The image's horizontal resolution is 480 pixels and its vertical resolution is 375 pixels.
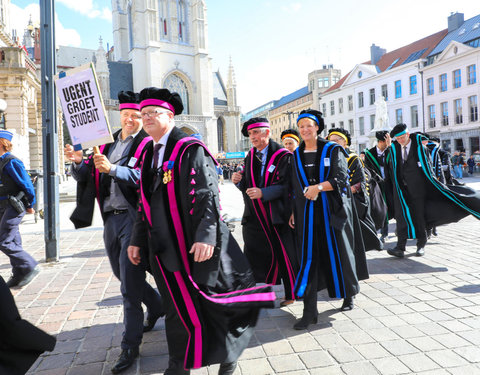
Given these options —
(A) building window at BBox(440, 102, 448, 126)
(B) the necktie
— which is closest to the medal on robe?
(B) the necktie

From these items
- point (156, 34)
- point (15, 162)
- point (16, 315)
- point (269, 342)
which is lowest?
point (269, 342)

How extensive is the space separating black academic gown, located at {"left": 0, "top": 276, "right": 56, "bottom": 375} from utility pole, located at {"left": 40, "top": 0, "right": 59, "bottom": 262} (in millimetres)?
4917

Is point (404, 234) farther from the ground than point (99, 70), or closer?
closer

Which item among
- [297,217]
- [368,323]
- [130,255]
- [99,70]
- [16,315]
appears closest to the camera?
[16,315]

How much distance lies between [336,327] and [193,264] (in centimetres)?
179

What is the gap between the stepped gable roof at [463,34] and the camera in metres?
37.3

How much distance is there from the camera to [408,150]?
623 cm

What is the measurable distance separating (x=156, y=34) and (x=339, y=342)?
5624 cm

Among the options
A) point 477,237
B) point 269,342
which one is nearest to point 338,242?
point 269,342

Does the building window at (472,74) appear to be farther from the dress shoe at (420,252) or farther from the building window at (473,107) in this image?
the dress shoe at (420,252)

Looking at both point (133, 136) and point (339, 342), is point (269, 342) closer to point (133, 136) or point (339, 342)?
point (339, 342)

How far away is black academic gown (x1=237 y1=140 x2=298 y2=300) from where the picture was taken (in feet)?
13.6

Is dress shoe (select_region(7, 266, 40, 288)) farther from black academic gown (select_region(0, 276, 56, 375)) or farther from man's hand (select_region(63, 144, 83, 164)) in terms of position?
black academic gown (select_region(0, 276, 56, 375))

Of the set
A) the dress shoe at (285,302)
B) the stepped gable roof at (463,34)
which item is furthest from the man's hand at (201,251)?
the stepped gable roof at (463,34)
